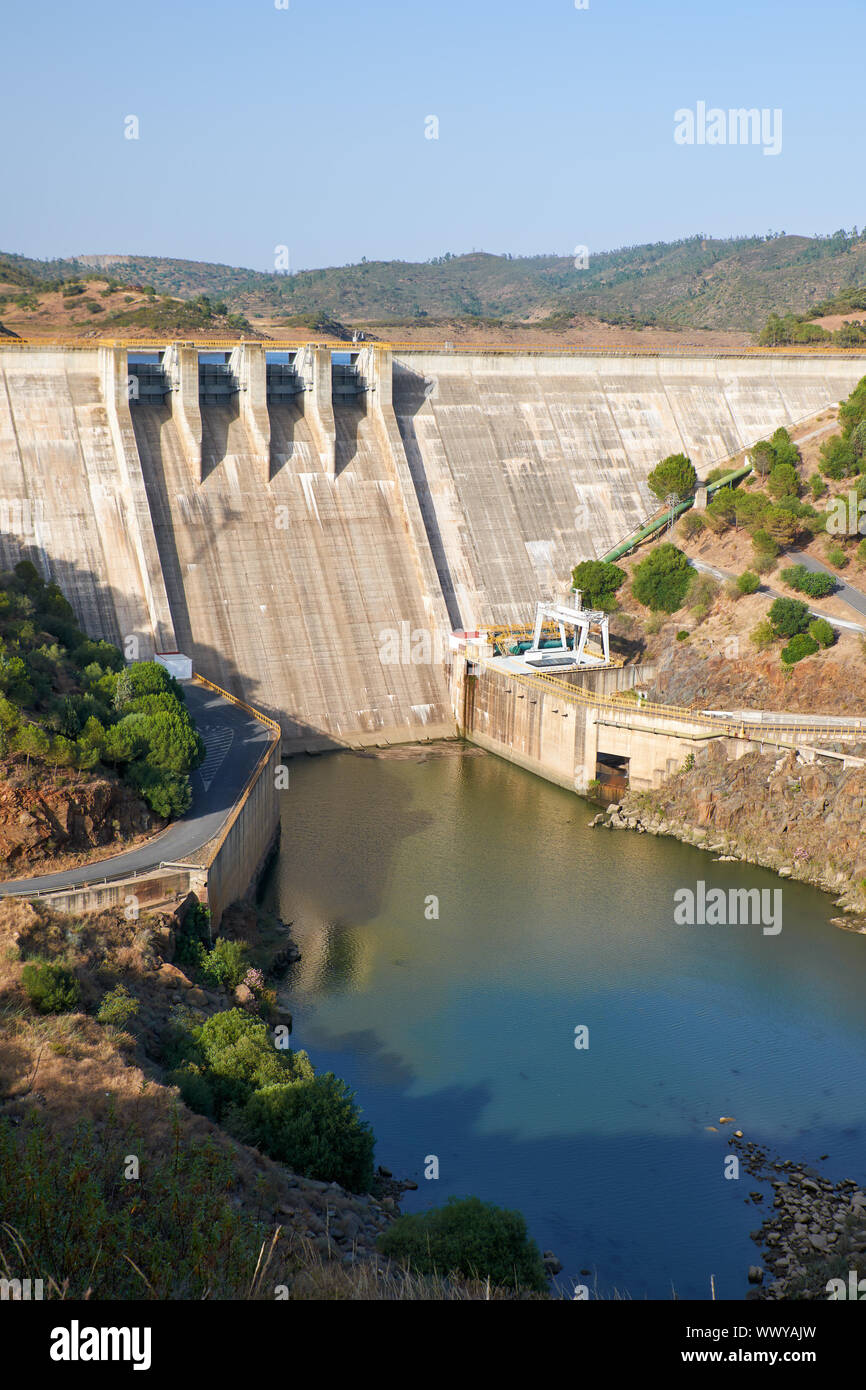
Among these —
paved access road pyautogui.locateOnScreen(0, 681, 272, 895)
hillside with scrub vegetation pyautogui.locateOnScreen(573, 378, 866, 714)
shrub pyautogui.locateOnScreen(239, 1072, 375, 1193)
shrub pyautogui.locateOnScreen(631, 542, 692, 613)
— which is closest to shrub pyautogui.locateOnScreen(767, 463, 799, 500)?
hillside with scrub vegetation pyautogui.locateOnScreen(573, 378, 866, 714)

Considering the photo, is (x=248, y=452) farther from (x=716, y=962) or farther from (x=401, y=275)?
(x=401, y=275)

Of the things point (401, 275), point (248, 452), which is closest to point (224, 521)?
point (248, 452)

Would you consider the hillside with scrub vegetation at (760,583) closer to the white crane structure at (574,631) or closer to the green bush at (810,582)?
the green bush at (810,582)

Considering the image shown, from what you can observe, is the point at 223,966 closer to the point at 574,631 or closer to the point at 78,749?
the point at 78,749

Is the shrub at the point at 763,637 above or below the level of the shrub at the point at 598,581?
below

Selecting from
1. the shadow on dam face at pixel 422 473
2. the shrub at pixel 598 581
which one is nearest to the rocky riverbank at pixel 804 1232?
the shadow on dam face at pixel 422 473

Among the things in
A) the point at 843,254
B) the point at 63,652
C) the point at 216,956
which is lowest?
the point at 216,956
